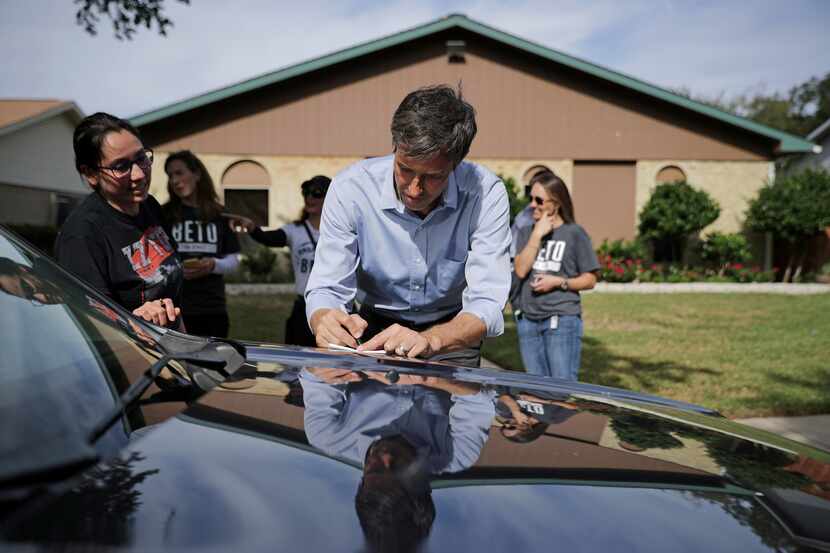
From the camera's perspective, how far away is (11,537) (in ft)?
2.86

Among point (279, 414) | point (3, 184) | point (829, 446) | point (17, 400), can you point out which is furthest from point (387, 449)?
point (3, 184)

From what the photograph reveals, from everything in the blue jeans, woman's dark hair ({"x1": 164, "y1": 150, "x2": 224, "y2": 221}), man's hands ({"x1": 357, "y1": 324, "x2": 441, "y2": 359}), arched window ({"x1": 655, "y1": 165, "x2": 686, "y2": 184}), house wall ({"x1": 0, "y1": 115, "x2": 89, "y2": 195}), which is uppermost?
house wall ({"x1": 0, "y1": 115, "x2": 89, "y2": 195})

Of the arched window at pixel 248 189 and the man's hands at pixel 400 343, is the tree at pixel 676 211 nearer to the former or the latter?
the arched window at pixel 248 189

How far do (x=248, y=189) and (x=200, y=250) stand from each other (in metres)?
12.9

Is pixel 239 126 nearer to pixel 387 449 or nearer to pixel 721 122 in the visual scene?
pixel 721 122

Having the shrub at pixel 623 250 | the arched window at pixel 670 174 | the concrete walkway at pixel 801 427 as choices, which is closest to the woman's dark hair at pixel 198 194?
the concrete walkway at pixel 801 427

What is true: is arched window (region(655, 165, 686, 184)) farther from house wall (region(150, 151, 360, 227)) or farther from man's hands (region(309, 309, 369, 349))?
man's hands (region(309, 309, 369, 349))

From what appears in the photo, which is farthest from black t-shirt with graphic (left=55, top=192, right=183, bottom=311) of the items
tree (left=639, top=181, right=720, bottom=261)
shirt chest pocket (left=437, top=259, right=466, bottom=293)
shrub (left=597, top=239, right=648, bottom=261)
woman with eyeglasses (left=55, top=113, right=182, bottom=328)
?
tree (left=639, top=181, right=720, bottom=261)

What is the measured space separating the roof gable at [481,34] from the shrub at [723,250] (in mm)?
2753

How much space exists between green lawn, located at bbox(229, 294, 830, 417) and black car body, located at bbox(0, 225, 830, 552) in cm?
452

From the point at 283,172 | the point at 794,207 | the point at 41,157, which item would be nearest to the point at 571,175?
the point at 794,207

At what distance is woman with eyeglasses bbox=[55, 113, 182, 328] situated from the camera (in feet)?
8.80

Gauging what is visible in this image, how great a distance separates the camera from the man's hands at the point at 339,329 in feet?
7.68

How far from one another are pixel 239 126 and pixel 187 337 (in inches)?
620
